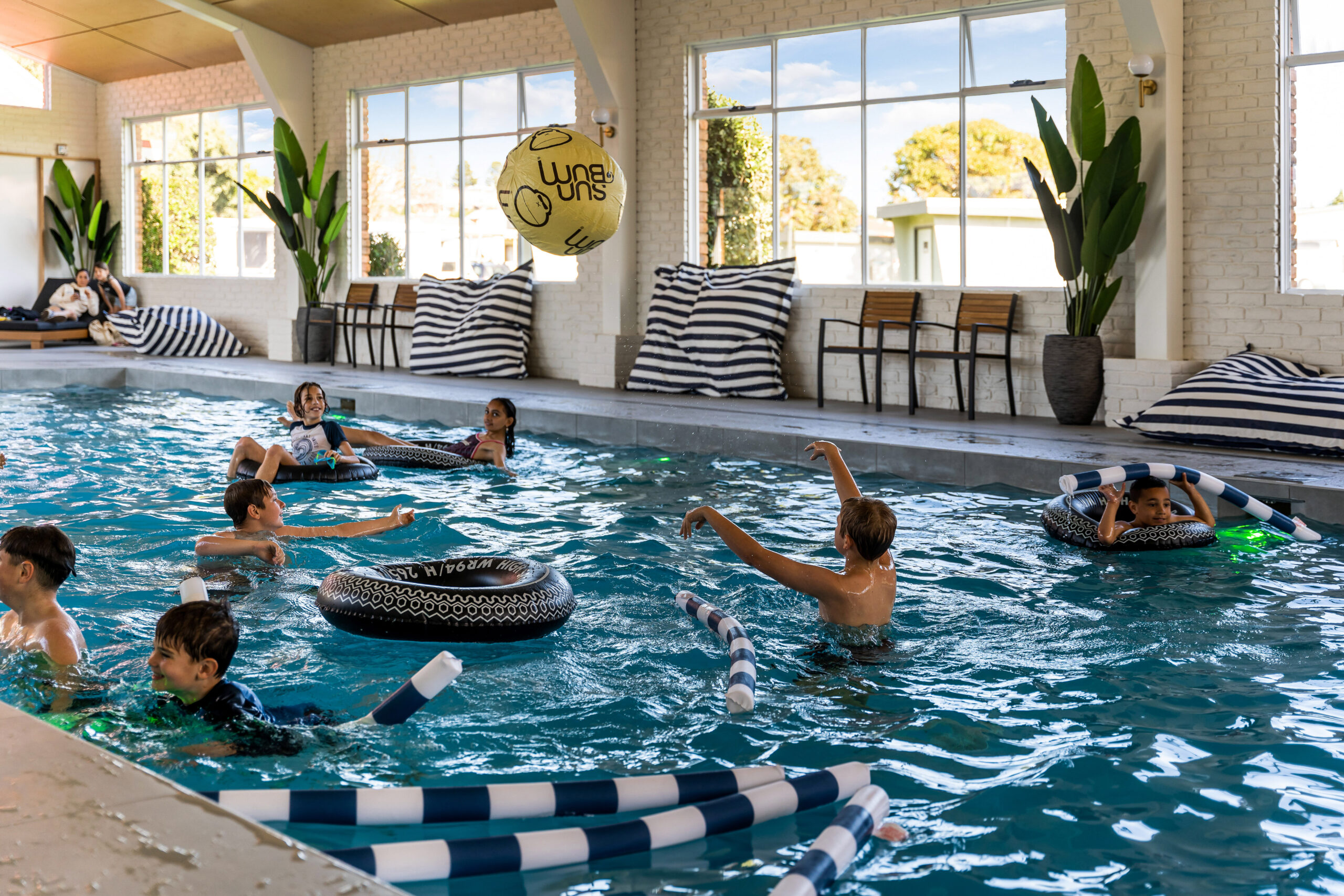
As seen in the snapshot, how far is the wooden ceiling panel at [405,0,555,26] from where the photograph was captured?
11.6m

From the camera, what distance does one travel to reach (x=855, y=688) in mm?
3543

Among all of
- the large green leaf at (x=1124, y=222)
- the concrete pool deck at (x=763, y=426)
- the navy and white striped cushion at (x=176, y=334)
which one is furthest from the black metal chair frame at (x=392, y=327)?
the large green leaf at (x=1124, y=222)

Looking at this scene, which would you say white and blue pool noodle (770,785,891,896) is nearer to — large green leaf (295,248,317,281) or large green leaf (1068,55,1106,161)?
large green leaf (1068,55,1106,161)

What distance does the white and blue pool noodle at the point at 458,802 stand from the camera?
2.17 m

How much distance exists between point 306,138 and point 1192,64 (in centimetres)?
931

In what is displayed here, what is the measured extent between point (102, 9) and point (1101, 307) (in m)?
11.2

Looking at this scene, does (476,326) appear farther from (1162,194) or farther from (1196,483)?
(1196,483)

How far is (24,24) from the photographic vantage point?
14.5 meters

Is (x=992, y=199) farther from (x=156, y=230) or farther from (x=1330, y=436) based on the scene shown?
(x=156, y=230)

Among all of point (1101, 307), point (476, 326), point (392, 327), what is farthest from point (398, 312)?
point (1101, 307)

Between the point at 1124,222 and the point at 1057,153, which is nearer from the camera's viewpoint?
the point at 1124,222

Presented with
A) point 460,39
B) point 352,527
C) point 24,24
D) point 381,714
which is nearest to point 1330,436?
point 352,527

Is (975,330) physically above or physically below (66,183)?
below

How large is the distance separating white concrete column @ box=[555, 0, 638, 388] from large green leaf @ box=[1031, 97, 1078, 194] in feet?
11.9
